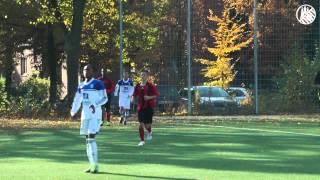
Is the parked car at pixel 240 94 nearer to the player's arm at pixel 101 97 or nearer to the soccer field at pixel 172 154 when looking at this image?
the soccer field at pixel 172 154

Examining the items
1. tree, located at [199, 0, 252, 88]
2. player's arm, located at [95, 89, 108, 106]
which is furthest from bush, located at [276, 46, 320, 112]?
player's arm, located at [95, 89, 108, 106]

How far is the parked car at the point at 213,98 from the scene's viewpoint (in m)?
32.1

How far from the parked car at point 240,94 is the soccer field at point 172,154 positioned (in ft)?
31.4

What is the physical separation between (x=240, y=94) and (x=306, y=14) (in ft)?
17.5

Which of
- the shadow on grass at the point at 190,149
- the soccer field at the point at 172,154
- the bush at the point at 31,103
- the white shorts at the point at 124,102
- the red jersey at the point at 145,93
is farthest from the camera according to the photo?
the bush at the point at 31,103

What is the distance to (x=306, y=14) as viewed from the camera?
33125mm

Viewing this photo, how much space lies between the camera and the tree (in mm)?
34344

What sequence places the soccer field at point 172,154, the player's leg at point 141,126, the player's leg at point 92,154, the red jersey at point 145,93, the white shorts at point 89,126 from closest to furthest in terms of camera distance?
the soccer field at point 172,154
the player's leg at point 92,154
the white shorts at point 89,126
the player's leg at point 141,126
the red jersey at point 145,93

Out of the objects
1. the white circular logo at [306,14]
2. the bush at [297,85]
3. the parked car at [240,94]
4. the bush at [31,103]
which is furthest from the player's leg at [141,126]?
the white circular logo at [306,14]

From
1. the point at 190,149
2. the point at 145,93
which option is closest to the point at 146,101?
the point at 145,93

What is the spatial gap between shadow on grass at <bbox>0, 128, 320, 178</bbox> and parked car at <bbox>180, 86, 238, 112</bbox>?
10.7m

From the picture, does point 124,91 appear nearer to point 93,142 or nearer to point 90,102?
point 90,102

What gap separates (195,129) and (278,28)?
41.9ft

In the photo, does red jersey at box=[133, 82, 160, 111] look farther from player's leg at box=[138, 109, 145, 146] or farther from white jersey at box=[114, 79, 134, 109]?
white jersey at box=[114, 79, 134, 109]
